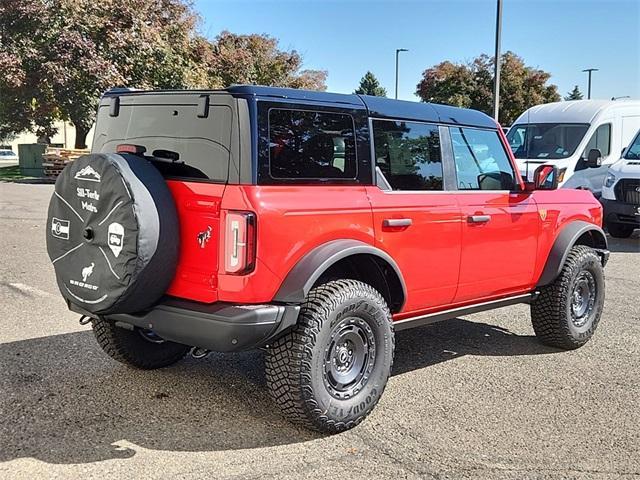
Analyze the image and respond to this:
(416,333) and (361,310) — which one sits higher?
(361,310)

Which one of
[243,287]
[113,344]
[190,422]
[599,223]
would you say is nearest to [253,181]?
[243,287]

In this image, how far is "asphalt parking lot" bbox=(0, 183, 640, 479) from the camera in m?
3.42

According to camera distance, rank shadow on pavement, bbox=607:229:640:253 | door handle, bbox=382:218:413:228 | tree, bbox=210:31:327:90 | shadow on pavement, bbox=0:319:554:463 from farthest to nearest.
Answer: tree, bbox=210:31:327:90, shadow on pavement, bbox=607:229:640:253, door handle, bbox=382:218:413:228, shadow on pavement, bbox=0:319:554:463

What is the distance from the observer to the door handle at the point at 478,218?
4.65m

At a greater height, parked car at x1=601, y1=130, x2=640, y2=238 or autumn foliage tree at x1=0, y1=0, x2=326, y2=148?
autumn foliage tree at x1=0, y1=0, x2=326, y2=148

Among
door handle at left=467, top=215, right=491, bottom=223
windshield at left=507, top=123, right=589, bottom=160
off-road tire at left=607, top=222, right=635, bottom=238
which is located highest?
windshield at left=507, top=123, right=589, bottom=160

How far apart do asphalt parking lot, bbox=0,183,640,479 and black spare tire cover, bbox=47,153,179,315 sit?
761 mm

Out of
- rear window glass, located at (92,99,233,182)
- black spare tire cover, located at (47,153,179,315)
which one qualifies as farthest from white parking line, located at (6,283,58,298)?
black spare tire cover, located at (47,153,179,315)

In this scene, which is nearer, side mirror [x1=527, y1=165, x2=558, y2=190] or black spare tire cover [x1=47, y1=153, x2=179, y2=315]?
black spare tire cover [x1=47, y1=153, x2=179, y2=315]

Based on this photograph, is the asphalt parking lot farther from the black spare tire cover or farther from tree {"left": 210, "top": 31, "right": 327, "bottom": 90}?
tree {"left": 210, "top": 31, "right": 327, "bottom": 90}

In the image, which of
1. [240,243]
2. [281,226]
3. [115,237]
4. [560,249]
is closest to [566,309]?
[560,249]

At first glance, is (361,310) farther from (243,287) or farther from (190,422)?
(190,422)

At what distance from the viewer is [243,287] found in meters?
3.47

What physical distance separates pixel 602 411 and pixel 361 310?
1715 mm
